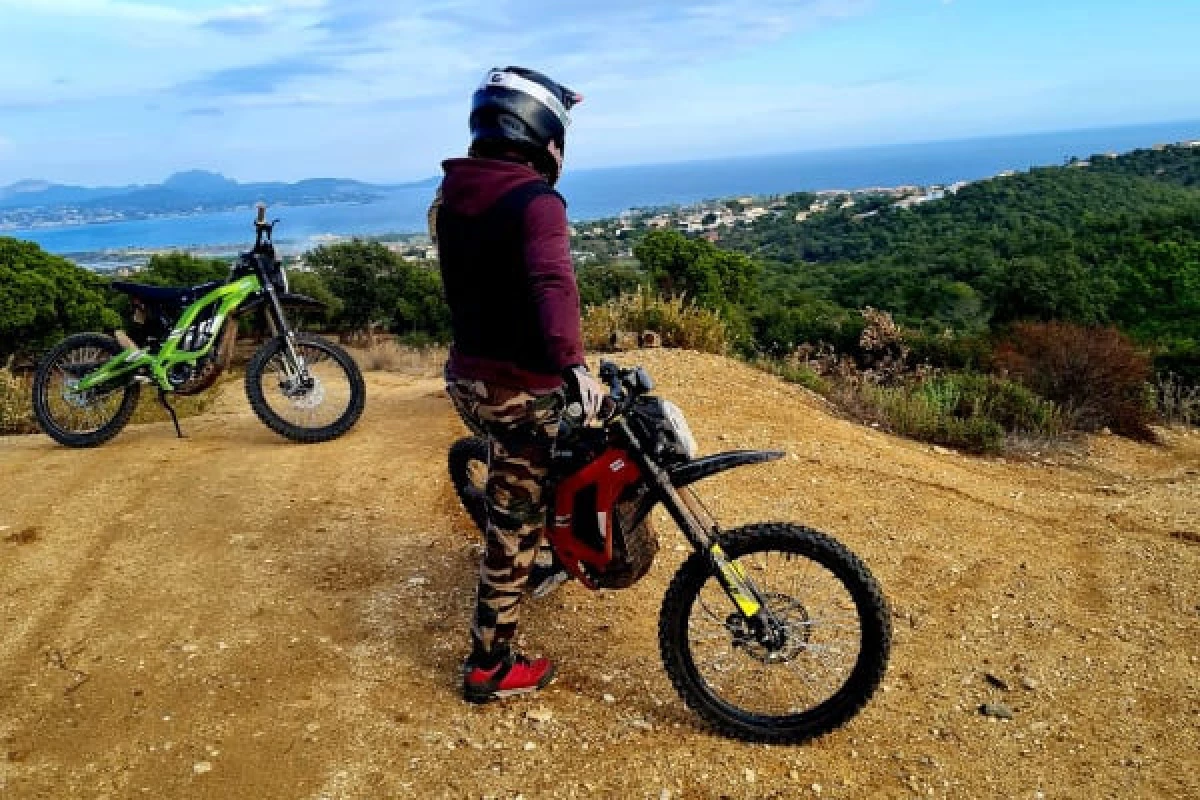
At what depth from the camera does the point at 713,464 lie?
305cm

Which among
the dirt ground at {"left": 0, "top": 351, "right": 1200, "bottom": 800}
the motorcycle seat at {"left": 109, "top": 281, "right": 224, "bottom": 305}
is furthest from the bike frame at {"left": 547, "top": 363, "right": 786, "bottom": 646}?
the motorcycle seat at {"left": 109, "top": 281, "right": 224, "bottom": 305}

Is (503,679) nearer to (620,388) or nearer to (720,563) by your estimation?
(720,563)

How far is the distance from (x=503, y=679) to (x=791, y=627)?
112cm

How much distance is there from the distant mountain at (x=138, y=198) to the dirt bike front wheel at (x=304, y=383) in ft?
117

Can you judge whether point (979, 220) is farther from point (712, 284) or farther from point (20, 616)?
point (20, 616)

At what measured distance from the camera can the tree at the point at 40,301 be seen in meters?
17.4

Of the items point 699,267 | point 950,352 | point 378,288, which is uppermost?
point 699,267

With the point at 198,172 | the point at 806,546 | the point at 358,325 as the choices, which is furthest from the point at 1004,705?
the point at 198,172

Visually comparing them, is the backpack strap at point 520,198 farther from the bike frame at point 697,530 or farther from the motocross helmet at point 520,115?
the bike frame at point 697,530

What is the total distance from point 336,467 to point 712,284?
22.6 metres

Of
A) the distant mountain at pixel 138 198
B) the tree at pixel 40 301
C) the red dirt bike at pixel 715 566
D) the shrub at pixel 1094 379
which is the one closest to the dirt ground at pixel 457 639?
the red dirt bike at pixel 715 566

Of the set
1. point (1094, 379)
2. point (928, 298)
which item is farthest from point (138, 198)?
point (1094, 379)

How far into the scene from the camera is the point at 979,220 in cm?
6028

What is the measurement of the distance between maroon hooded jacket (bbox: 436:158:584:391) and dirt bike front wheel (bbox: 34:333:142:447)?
15.1 feet
